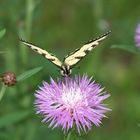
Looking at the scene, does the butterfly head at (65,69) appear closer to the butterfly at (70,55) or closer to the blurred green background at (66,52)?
the butterfly at (70,55)

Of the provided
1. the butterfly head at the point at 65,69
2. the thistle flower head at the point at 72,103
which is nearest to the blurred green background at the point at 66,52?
the thistle flower head at the point at 72,103

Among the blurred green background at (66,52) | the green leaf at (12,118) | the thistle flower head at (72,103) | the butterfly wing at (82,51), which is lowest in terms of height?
the thistle flower head at (72,103)

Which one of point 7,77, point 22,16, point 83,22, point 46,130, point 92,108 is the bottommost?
point 92,108

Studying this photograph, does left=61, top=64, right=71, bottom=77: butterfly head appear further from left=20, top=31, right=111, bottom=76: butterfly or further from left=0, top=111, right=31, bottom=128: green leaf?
left=0, top=111, right=31, bottom=128: green leaf

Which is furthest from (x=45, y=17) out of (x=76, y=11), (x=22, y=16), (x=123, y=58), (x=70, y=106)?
(x=70, y=106)

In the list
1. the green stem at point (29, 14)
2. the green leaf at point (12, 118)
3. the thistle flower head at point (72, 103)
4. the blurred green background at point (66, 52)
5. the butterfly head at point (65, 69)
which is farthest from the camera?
the green stem at point (29, 14)

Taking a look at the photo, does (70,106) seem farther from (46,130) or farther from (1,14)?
(1,14)
